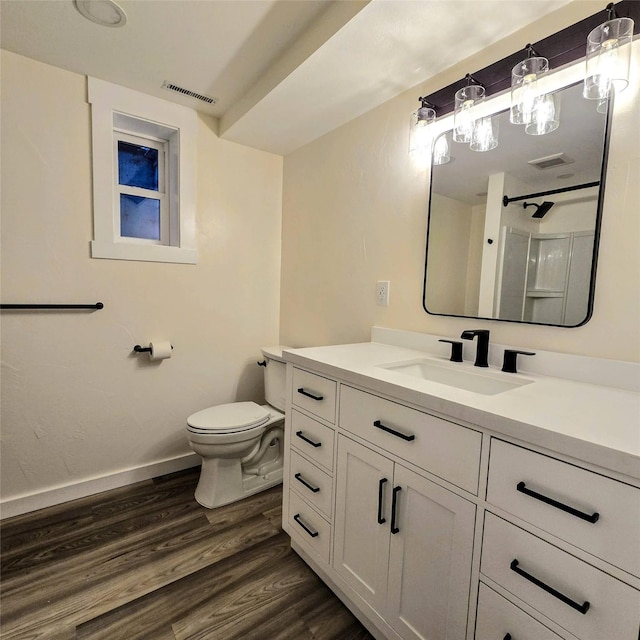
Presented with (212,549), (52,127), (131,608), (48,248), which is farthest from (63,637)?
(52,127)

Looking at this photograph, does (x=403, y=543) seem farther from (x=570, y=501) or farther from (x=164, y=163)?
(x=164, y=163)

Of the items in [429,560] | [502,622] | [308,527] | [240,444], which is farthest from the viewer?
[240,444]

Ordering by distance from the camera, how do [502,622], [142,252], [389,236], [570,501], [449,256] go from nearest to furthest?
[570,501] < [502,622] < [449,256] < [389,236] < [142,252]

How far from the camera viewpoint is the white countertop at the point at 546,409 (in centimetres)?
62

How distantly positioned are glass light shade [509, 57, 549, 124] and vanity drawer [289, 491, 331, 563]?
63.8 inches

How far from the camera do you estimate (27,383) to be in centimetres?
174

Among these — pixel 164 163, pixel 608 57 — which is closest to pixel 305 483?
pixel 608 57

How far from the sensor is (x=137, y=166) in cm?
211

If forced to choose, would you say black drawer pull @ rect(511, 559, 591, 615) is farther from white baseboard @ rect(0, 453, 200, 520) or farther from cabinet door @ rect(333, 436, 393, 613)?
white baseboard @ rect(0, 453, 200, 520)

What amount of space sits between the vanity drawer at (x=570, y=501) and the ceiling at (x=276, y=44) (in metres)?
1.37

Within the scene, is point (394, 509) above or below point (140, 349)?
below

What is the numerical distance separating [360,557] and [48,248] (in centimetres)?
198

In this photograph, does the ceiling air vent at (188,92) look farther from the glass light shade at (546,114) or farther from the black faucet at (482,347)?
the black faucet at (482,347)

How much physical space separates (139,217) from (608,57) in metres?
2.24
